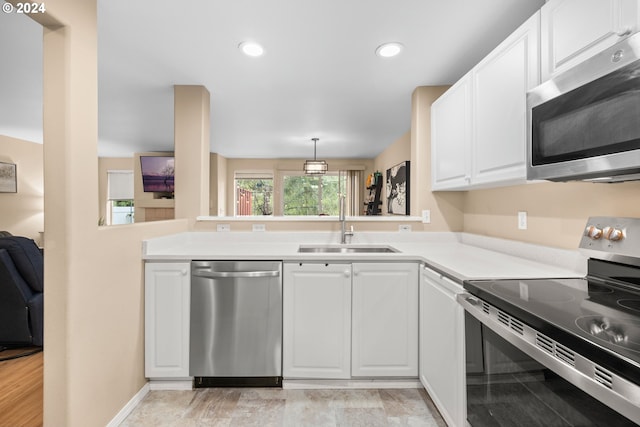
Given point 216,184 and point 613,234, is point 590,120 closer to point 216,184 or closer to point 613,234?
point 613,234

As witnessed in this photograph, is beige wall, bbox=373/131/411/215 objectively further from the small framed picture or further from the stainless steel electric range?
the small framed picture

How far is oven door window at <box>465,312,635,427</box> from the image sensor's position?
2.60ft

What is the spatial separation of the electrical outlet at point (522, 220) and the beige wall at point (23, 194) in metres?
6.85

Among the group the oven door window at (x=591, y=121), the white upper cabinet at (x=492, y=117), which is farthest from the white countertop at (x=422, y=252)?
the oven door window at (x=591, y=121)

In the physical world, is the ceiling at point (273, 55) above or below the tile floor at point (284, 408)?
above

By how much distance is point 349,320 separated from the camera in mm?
2045

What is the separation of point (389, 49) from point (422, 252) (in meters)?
1.41

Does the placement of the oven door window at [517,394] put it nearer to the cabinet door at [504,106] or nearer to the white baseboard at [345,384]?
the white baseboard at [345,384]

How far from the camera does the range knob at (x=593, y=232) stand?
4.32 ft

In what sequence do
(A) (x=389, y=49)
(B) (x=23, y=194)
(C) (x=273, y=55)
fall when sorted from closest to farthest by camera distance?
(A) (x=389, y=49), (C) (x=273, y=55), (B) (x=23, y=194)

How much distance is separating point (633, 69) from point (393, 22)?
126 cm

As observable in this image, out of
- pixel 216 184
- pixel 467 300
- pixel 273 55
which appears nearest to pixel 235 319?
pixel 467 300

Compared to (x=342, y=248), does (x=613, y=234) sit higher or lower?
higher

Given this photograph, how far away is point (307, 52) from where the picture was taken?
2.19 metres
